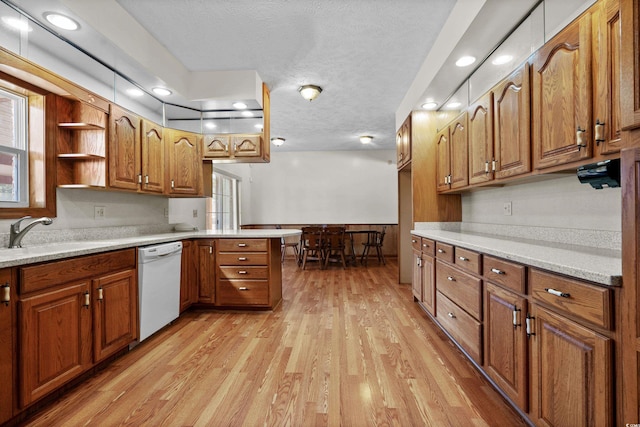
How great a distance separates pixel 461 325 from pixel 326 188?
5.78 metres

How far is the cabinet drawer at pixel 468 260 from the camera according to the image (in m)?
1.96

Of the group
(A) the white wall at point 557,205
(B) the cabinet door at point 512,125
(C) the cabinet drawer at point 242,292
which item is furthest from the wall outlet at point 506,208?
(C) the cabinet drawer at point 242,292

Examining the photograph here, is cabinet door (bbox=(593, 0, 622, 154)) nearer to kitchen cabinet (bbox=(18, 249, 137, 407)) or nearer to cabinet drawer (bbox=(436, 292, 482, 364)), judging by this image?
cabinet drawer (bbox=(436, 292, 482, 364))

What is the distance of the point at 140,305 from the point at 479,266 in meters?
2.47

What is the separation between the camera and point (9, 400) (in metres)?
1.49

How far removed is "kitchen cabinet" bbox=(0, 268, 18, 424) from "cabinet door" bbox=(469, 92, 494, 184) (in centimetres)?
298

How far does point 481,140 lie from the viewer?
256 cm

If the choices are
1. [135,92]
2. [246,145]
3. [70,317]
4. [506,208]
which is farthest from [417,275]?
[135,92]

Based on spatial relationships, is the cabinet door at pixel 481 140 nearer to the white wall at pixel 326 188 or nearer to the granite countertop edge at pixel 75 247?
the granite countertop edge at pixel 75 247

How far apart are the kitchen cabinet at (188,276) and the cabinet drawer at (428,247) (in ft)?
7.74

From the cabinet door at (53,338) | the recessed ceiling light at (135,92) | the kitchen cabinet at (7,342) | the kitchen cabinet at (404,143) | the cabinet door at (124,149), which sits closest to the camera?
the kitchen cabinet at (7,342)

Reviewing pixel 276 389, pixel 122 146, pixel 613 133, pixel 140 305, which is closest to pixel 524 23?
pixel 613 133

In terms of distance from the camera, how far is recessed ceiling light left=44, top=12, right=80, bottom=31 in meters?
2.04

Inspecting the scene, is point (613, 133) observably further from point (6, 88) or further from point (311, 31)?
point (6, 88)
